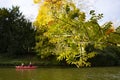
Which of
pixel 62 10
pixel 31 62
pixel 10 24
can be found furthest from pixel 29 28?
pixel 62 10

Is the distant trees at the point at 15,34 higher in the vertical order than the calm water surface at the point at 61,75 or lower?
higher

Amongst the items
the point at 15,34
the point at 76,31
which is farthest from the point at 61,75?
the point at 76,31

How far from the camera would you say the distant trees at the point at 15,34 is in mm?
61375

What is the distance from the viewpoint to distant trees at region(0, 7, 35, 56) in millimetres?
61375

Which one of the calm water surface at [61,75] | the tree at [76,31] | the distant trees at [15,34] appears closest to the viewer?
the tree at [76,31]

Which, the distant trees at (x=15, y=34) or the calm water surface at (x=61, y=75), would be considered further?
the distant trees at (x=15, y=34)

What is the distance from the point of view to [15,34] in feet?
204

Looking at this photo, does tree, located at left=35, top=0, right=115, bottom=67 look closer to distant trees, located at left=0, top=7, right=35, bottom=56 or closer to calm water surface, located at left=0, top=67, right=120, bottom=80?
calm water surface, located at left=0, top=67, right=120, bottom=80

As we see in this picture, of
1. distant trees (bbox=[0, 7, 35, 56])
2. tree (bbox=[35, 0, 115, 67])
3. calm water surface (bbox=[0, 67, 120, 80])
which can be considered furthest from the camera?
distant trees (bbox=[0, 7, 35, 56])

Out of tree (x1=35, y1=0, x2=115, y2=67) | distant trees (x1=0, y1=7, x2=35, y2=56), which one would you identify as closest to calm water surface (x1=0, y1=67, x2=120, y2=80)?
distant trees (x1=0, y1=7, x2=35, y2=56)

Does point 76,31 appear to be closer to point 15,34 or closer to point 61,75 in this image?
point 61,75

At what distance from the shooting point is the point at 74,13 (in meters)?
6.44

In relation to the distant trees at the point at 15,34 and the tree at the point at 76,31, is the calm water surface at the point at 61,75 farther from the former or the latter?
the tree at the point at 76,31

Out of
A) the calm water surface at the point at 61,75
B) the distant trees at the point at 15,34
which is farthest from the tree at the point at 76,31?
the distant trees at the point at 15,34
